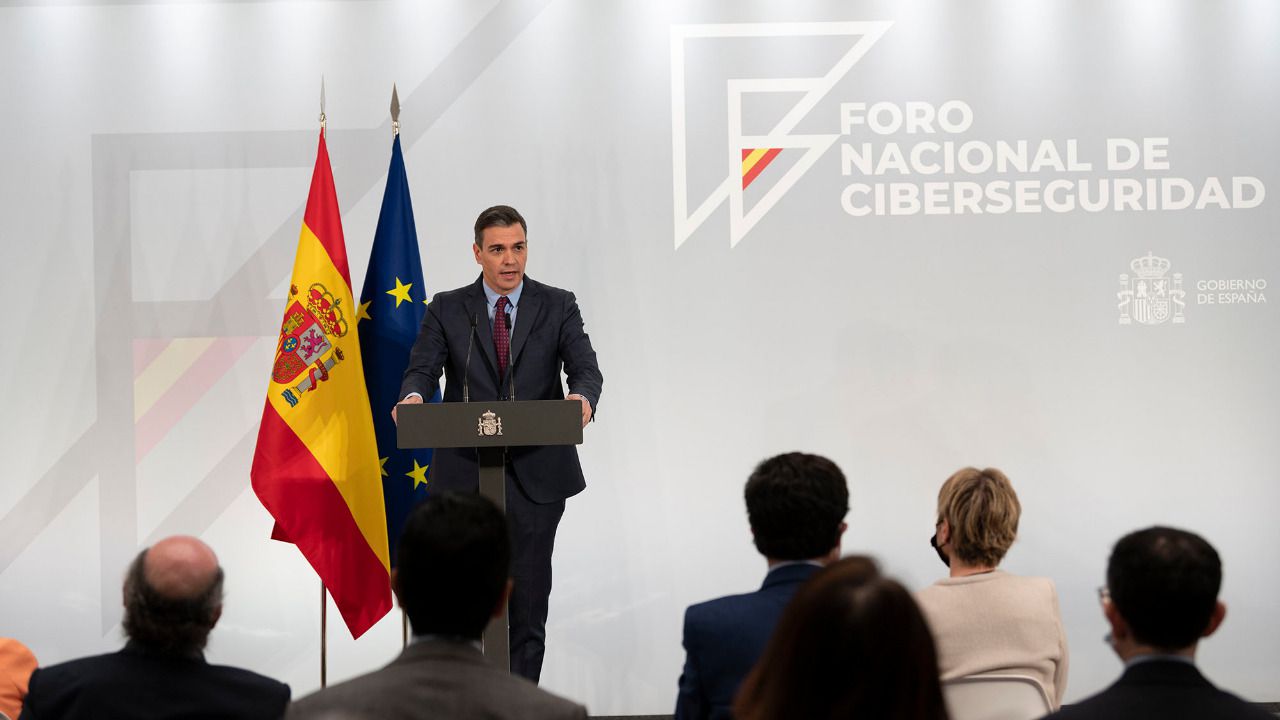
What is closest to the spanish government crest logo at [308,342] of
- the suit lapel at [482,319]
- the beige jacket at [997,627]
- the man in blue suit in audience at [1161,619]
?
the suit lapel at [482,319]

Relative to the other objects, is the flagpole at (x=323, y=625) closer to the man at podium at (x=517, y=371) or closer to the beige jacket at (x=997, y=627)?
the man at podium at (x=517, y=371)

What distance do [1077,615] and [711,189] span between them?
8.38 ft

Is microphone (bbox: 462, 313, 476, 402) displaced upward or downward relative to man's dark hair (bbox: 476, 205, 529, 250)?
downward

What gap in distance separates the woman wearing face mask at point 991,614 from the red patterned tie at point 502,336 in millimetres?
1847

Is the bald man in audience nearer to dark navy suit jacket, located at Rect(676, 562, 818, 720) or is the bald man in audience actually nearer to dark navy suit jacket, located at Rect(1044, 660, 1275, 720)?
dark navy suit jacket, located at Rect(676, 562, 818, 720)

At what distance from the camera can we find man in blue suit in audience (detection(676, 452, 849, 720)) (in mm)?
2365

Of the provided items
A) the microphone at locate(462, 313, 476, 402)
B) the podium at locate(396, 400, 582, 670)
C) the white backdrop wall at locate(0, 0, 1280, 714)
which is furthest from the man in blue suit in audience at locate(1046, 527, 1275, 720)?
the white backdrop wall at locate(0, 0, 1280, 714)

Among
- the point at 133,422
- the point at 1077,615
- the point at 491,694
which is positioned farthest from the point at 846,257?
the point at 491,694

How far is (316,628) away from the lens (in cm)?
568

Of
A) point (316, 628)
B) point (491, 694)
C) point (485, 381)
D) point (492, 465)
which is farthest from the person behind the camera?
point (316, 628)

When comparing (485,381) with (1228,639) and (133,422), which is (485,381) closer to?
(133,422)

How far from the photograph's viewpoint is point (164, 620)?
2.17 meters

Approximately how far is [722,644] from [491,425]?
135cm

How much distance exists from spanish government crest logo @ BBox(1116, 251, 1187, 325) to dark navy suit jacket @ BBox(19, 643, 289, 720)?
466 cm
